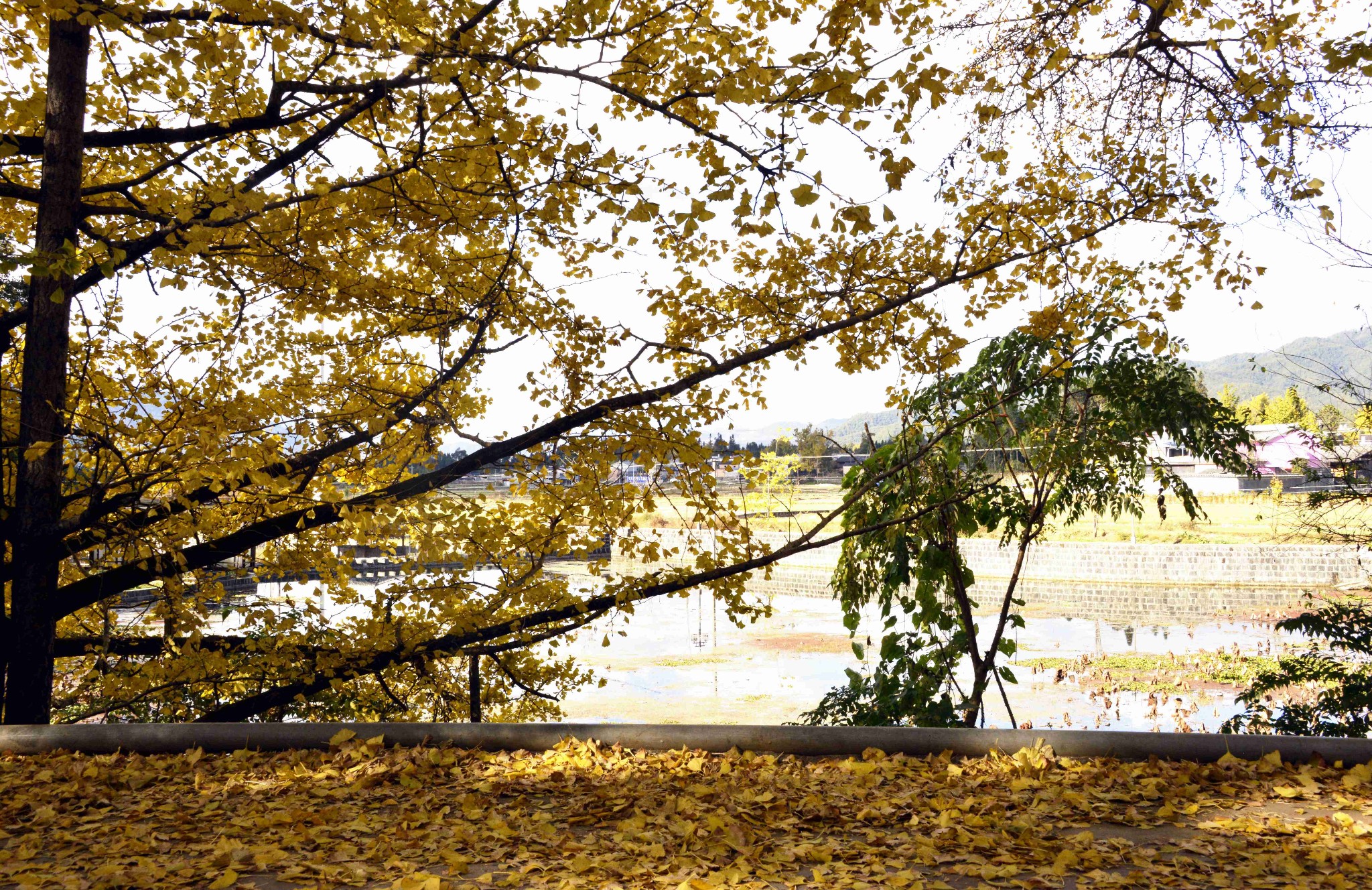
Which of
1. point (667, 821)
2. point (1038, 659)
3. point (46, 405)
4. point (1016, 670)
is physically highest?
point (46, 405)

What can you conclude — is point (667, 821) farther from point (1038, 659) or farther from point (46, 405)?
point (1038, 659)

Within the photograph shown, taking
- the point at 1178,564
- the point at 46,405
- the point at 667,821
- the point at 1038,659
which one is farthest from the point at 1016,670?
the point at 46,405

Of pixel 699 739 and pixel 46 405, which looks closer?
pixel 699 739

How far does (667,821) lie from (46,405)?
4.50 metres

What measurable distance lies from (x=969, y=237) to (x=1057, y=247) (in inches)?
24.7

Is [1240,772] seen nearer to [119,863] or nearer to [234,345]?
[119,863]

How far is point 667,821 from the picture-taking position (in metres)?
3.12

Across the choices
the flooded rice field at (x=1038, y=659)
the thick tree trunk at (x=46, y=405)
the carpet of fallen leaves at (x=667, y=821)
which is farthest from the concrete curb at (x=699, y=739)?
the flooded rice field at (x=1038, y=659)

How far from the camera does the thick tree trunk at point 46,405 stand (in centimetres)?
523

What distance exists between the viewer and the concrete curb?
3672 millimetres

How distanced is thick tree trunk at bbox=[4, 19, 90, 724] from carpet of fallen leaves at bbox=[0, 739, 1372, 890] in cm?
174

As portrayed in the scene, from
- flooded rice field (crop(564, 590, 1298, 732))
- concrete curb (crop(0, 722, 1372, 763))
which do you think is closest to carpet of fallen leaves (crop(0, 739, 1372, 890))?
concrete curb (crop(0, 722, 1372, 763))

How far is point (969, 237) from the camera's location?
537 cm

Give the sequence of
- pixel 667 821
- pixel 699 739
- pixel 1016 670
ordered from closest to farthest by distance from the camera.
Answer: pixel 667 821, pixel 699 739, pixel 1016 670
